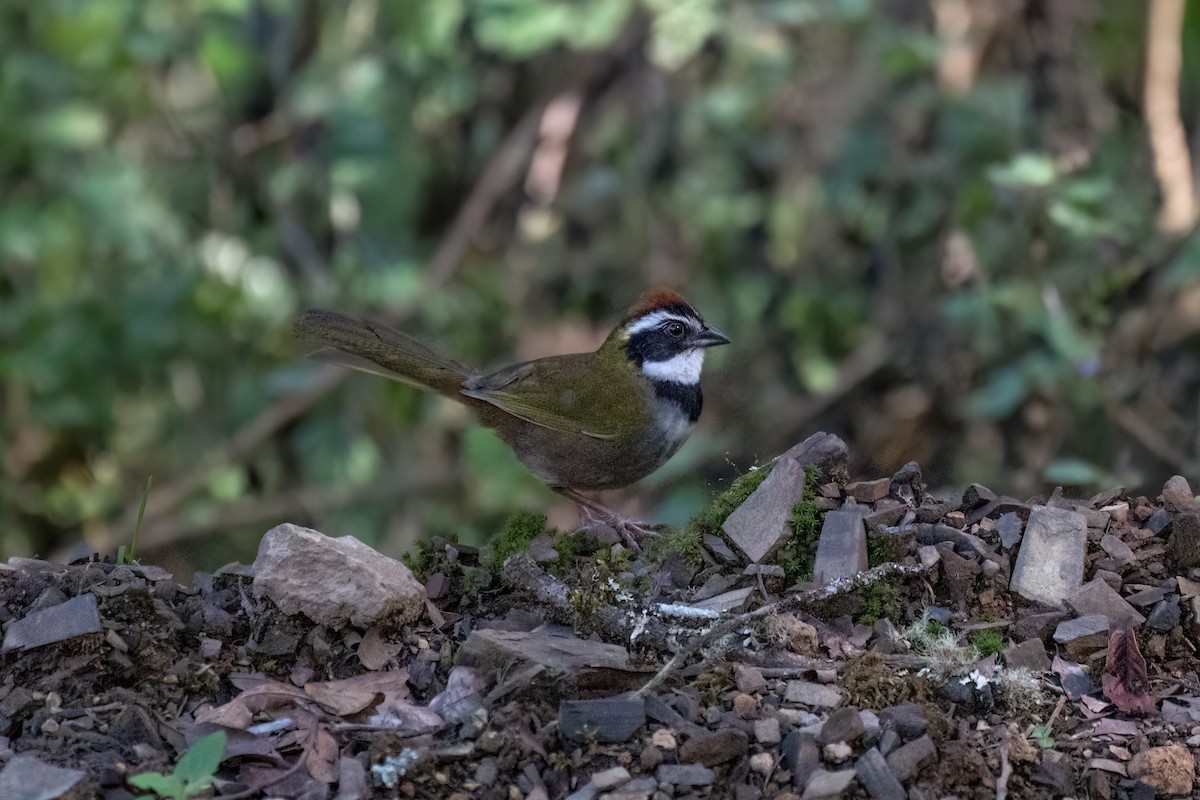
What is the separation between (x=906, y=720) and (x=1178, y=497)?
118 centimetres

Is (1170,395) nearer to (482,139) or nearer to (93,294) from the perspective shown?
(482,139)

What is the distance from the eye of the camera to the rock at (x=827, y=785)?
2.56 m

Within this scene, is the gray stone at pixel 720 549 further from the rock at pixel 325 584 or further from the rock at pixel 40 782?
the rock at pixel 40 782

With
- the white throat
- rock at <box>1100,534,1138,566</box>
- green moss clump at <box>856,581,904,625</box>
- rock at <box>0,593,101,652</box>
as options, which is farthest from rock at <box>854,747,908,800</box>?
the white throat

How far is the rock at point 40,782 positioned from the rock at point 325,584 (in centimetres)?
61

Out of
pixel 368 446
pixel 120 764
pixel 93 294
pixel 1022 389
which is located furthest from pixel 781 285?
pixel 120 764

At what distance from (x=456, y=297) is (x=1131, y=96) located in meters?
3.69

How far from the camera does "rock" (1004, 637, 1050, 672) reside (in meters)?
2.99

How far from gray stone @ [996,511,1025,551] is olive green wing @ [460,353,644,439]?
112cm

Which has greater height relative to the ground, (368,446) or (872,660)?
(872,660)

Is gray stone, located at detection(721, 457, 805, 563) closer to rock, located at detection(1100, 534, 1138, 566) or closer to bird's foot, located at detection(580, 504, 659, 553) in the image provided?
bird's foot, located at detection(580, 504, 659, 553)

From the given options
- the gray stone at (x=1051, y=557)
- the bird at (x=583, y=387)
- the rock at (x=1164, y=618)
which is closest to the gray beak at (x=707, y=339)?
the bird at (x=583, y=387)

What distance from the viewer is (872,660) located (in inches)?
113

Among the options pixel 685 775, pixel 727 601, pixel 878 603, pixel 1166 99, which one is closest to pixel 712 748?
pixel 685 775
